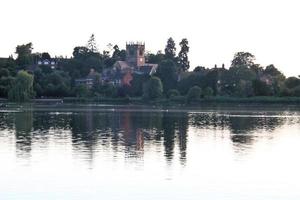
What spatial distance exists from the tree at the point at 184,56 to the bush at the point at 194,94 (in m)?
32.7

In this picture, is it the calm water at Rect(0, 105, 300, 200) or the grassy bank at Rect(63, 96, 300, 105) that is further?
the grassy bank at Rect(63, 96, 300, 105)

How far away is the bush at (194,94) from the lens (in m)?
115

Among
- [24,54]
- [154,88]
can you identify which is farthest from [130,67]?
[154,88]

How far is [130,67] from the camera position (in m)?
161

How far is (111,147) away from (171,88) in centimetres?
9082

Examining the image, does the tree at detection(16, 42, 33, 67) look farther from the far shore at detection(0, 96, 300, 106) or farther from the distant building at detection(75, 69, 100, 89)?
the far shore at detection(0, 96, 300, 106)

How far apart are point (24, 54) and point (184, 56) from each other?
40.9m

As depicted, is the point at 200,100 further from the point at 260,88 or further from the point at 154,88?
the point at 260,88

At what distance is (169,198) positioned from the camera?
19703 millimetres

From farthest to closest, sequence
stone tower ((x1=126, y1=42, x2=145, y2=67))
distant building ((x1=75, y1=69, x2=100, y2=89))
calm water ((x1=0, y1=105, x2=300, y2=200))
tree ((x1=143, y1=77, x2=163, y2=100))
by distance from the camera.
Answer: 1. stone tower ((x1=126, y1=42, x2=145, y2=67))
2. distant building ((x1=75, y1=69, x2=100, y2=89))
3. tree ((x1=143, y1=77, x2=163, y2=100))
4. calm water ((x1=0, y1=105, x2=300, y2=200))

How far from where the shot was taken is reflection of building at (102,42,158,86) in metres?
146

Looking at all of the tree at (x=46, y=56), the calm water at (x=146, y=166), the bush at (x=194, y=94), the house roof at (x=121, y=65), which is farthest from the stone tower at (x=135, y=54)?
the calm water at (x=146, y=166)

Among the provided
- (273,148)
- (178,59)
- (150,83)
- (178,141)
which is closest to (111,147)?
(178,141)

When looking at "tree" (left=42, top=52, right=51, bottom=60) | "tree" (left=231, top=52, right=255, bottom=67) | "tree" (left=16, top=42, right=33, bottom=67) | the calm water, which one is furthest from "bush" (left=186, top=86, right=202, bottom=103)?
the calm water
